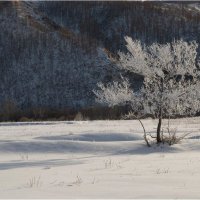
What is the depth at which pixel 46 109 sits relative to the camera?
5384 cm

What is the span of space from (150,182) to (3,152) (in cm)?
1009

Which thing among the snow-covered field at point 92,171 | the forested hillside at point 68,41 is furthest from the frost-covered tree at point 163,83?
the forested hillside at point 68,41

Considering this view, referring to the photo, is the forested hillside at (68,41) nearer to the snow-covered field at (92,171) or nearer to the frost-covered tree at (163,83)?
the frost-covered tree at (163,83)

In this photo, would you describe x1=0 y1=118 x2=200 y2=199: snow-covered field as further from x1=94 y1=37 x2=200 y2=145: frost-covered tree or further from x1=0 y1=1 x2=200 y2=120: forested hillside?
x1=0 y1=1 x2=200 y2=120: forested hillside

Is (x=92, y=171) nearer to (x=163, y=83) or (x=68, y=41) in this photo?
(x=163, y=83)

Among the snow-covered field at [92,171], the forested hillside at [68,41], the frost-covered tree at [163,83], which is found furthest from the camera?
the forested hillside at [68,41]

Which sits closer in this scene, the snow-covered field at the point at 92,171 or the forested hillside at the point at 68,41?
the snow-covered field at the point at 92,171

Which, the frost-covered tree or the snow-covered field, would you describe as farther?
the frost-covered tree

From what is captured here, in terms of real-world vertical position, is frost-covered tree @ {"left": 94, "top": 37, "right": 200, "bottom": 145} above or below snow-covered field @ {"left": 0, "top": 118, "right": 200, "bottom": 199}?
above

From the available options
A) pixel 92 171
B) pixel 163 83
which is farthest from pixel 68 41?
pixel 92 171

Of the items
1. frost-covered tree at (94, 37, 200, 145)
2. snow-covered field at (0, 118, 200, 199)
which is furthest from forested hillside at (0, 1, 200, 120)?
snow-covered field at (0, 118, 200, 199)

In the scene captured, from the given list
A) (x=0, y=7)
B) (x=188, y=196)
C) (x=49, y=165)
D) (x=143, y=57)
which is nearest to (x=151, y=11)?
(x=0, y=7)

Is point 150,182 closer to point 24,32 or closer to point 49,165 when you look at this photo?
point 49,165

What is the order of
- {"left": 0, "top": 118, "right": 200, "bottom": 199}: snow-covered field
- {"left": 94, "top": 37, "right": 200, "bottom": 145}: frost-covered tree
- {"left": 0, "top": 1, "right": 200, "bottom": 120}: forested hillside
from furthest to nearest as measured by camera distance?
{"left": 0, "top": 1, "right": 200, "bottom": 120}: forested hillside
{"left": 94, "top": 37, "right": 200, "bottom": 145}: frost-covered tree
{"left": 0, "top": 118, "right": 200, "bottom": 199}: snow-covered field
